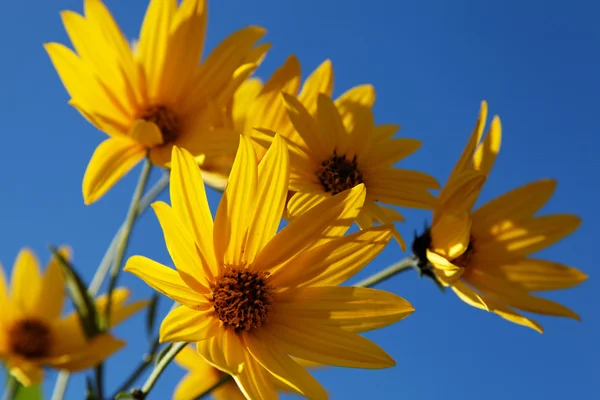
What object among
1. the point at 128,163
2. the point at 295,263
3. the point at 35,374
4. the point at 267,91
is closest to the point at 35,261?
the point at 35,374

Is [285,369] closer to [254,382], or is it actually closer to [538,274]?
[254,382]

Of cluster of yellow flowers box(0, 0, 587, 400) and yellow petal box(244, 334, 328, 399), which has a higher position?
cluster of yellow flowers box(0, 0, 587, 400)

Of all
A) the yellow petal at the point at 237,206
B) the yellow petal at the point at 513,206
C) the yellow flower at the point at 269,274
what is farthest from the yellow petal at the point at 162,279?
the yellow petal at the point at 513,206

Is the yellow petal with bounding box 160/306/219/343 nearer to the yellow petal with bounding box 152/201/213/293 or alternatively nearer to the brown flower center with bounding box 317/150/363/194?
the yellow petal with bounding box 152/201/213/293

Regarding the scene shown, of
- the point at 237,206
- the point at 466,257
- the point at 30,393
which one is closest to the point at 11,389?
the point at 30,393

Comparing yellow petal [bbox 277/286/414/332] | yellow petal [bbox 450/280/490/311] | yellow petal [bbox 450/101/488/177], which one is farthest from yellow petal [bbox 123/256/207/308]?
yellow petal [bbox 450/101/488/177]

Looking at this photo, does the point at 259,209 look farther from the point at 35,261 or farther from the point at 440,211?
the point at 35,261

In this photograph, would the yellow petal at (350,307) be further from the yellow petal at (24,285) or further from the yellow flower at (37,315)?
the yellow petal at (24,285)
